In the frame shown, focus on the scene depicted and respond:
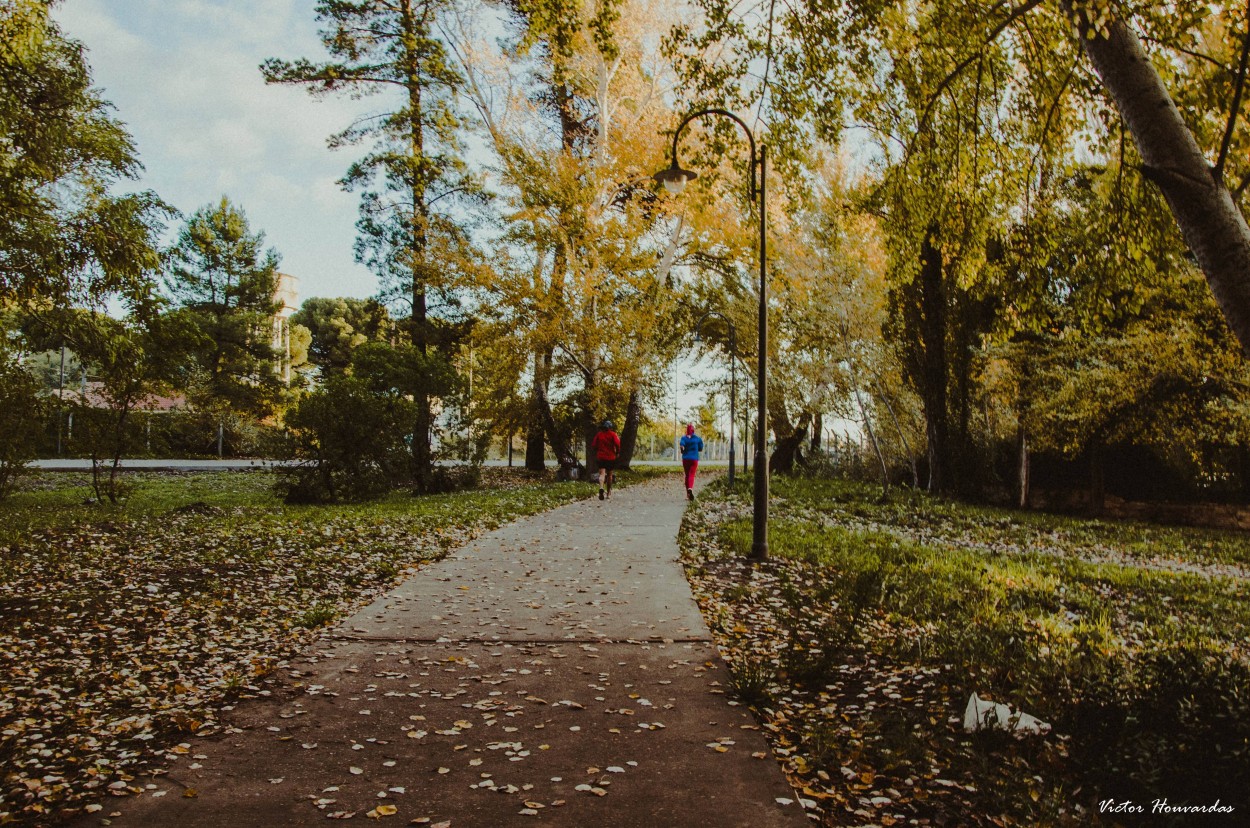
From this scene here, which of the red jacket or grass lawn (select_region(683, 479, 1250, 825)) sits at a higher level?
the red jacket

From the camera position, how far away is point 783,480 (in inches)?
961

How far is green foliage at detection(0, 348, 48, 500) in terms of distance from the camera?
12938 mm

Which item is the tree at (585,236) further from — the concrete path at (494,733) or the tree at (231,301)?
the tree at (231,301)

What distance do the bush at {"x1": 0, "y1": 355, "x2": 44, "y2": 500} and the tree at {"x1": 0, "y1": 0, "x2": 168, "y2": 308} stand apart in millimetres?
1423

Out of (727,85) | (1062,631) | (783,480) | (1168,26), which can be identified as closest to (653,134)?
(783,480)

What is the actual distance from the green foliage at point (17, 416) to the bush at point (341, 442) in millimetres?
4247

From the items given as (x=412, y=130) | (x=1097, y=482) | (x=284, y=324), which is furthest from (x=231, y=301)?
(x=1097, y=482)

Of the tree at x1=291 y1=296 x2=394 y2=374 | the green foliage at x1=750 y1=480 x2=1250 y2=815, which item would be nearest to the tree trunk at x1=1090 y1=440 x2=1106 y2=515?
the green foliage at x1=750 y1=480 x2=1250 y2=815

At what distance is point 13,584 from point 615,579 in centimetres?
611

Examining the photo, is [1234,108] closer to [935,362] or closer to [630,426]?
[935,362]

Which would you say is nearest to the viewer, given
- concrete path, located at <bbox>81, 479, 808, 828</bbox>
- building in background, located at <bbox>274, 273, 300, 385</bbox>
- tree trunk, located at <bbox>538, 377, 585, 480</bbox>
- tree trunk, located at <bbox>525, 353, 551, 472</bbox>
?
concrete path, located at <bbox>81, 479, 808, 828</bbox>

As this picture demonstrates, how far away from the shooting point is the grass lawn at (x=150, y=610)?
387 cm

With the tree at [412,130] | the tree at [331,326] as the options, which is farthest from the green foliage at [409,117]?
the tree at [331,326]

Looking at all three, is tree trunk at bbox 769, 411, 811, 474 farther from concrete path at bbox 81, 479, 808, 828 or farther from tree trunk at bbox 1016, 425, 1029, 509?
concrete path at bbox 81, 479, 808, 828
